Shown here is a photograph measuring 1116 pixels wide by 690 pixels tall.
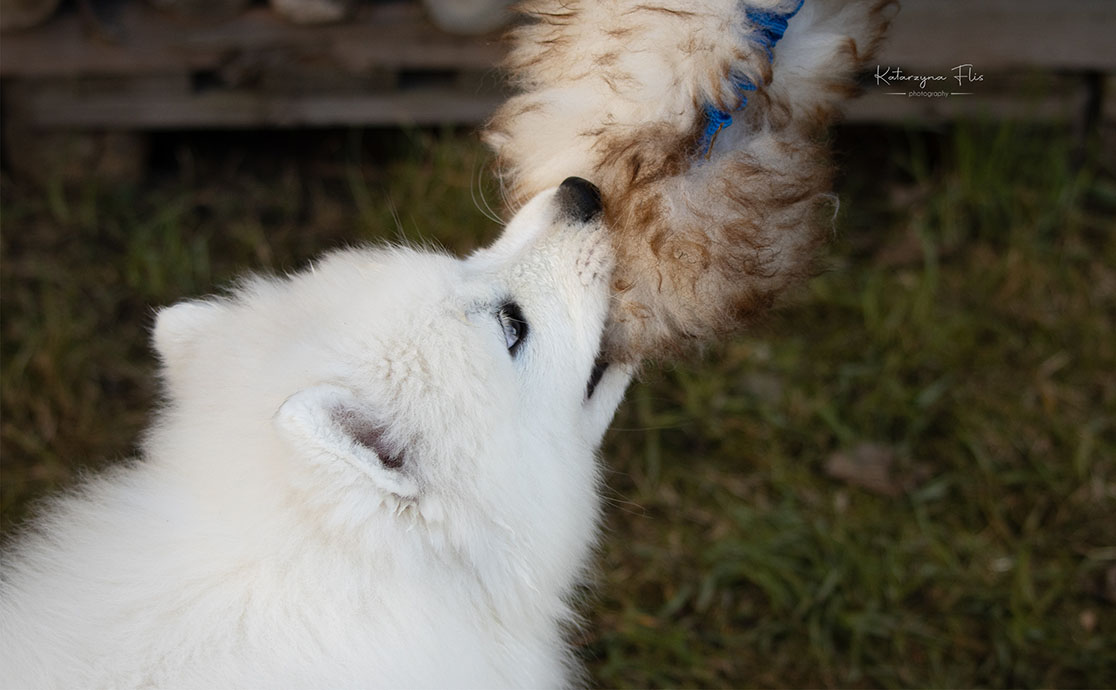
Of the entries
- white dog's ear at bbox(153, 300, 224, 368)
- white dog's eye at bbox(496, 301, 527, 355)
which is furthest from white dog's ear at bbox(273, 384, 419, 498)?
white dog's ear at bbox(153, 300, 224, 368)

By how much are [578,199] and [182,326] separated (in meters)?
0.90

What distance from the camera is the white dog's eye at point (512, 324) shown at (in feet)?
6.71

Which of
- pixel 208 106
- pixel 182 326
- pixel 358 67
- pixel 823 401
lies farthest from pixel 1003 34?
pixel 182 326

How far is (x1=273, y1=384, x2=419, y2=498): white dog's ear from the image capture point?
1.65m

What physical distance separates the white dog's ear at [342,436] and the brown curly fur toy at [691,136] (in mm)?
576

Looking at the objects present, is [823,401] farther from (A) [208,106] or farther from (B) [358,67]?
(A) [208,106]

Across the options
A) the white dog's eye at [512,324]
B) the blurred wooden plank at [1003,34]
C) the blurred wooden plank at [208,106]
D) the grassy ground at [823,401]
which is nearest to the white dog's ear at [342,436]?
the white dog's eye at [512,324]

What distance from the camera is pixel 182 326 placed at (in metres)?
2.18

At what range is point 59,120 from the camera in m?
4.26

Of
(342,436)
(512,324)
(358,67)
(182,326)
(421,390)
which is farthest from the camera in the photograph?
(358,67)

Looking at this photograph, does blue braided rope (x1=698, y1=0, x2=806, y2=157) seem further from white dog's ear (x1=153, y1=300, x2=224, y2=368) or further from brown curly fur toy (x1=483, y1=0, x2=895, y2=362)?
white dog's ear (x1=153, y1=300, x2=224, y2=368)

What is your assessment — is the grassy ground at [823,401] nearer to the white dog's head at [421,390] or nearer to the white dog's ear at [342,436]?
the white dog's head at [421,390]

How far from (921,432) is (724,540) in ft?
2.99

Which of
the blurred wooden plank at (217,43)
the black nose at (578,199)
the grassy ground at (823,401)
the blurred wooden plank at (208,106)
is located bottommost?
the grassy ground at (823,401)
